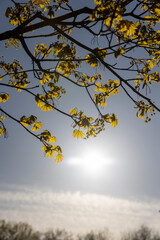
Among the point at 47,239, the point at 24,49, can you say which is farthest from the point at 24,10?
the point at 47,239

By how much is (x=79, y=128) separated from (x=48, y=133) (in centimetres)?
61

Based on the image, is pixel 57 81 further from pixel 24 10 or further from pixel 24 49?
pixel 24 10

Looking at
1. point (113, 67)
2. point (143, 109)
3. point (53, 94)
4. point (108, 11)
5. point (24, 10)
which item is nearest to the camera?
point (108, 11)

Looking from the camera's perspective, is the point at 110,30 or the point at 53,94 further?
the point at 53,94

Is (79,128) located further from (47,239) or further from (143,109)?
(47,239)

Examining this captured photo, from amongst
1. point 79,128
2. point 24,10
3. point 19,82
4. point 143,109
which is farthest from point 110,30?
point 19,82

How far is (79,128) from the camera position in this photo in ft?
13.1

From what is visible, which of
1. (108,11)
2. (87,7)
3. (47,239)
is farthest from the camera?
(47,239)

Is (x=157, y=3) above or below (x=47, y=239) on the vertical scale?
above

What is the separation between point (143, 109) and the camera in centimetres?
380

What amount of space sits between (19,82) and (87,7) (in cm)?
214

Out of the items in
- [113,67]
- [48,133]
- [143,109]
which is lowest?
[48,133]

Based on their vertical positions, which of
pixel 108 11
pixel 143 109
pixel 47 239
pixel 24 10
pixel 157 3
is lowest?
pixel 47 239

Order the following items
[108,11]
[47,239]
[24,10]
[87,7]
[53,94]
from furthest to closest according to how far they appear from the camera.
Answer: [47,239]
[53,94]
[24,10]
[87,7]
[108,11]
